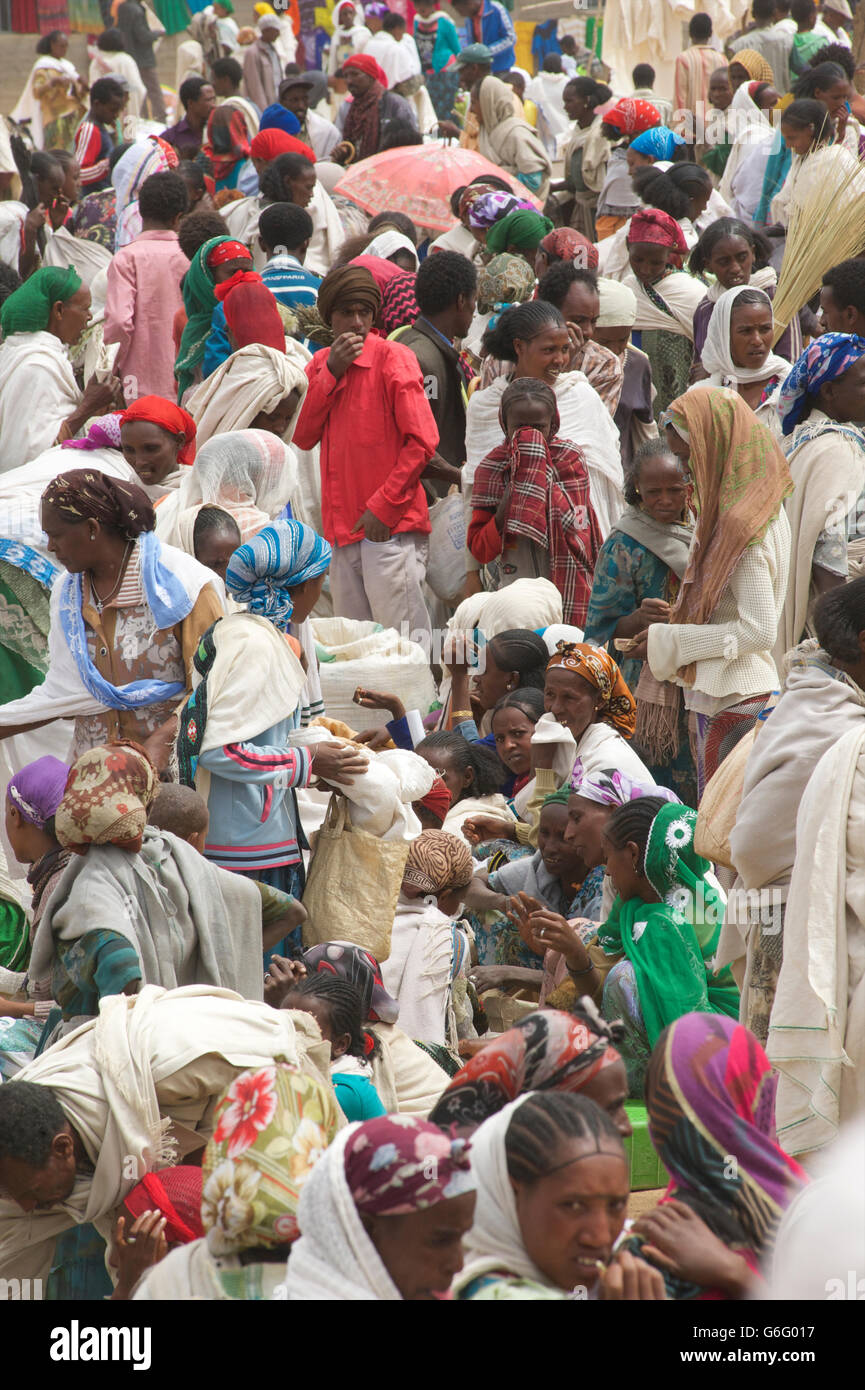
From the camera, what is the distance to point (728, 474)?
5.09 metres

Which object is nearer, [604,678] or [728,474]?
[728,474]

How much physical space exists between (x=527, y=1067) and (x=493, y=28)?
616 inches

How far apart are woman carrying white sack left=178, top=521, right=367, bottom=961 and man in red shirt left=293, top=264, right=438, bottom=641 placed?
252 centimetres

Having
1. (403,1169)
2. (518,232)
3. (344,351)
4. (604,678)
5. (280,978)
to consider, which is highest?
(518,232)

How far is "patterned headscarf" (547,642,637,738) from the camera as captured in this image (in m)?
5.32

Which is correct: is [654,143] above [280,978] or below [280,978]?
above

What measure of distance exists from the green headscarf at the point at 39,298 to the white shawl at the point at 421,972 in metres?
4.15

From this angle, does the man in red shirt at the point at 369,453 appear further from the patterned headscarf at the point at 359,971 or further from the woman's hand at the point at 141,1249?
the woman's hand at the point at 141,1249

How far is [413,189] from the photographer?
1071 cm

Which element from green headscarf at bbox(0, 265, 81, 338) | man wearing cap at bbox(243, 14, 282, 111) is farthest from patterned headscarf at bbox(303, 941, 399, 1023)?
man wearing cap at bbox(243, 14, 282, 111)

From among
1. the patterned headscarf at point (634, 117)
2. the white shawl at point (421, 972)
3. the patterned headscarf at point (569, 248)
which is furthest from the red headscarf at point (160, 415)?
the patterned headscarf at point (634, 117)

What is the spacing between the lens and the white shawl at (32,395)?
7918 mm

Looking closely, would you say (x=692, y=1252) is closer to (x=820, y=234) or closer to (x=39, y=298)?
(x=820, y=234)

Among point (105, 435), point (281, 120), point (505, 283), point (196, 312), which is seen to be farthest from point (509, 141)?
point (105, 435)
